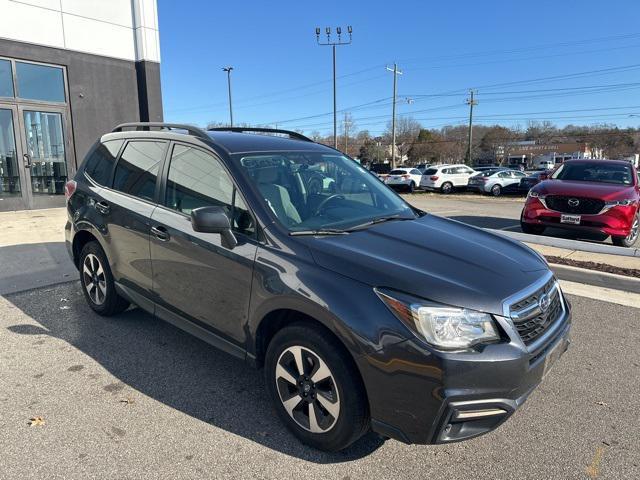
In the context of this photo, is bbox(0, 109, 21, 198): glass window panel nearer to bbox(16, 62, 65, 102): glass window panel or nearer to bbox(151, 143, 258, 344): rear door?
bbox(16, 62, 65, 102): glass window panel

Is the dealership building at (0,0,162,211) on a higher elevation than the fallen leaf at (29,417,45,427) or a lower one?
higher

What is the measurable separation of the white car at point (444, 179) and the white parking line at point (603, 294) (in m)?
19.9

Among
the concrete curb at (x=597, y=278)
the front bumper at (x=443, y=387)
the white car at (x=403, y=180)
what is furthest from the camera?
the white car at (x=403, y=180)

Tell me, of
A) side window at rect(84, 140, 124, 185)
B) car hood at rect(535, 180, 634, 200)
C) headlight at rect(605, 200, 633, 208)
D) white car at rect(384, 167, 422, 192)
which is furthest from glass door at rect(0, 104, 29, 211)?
white car at rect(384, 167, 422, 192)

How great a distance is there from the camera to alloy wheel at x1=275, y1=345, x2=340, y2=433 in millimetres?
2471

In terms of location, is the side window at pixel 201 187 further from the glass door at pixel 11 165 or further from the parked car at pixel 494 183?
the parked car at pixel 494 183

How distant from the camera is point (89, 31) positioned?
13.0 meters

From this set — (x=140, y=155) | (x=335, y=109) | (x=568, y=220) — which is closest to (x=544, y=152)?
(x=335, y=109)

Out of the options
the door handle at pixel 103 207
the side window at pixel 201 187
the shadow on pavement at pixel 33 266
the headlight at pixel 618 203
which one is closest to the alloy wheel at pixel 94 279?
the door handle at pixel 103 207

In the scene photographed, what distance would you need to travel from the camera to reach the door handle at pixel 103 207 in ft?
13.7

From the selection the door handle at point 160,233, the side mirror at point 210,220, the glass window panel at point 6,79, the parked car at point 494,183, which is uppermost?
the glass window panel at point 6,79

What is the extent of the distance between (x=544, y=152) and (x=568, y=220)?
108 m

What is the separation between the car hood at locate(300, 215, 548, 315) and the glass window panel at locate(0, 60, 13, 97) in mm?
12427

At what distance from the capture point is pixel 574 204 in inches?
320
